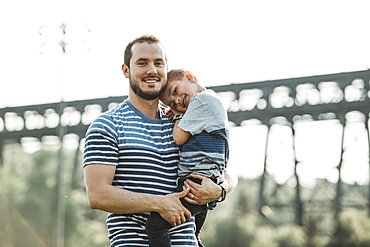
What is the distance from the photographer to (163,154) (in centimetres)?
333

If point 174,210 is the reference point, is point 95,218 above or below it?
below

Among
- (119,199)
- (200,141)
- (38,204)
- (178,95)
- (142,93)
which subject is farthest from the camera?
(38,204)

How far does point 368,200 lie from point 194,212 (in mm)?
20598

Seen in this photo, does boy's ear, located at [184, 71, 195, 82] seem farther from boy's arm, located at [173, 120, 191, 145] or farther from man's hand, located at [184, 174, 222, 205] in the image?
man's hand, located at [184, 174, 222, 205]

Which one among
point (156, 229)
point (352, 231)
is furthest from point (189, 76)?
point (352, 231)

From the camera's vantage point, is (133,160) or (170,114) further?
(170,114)

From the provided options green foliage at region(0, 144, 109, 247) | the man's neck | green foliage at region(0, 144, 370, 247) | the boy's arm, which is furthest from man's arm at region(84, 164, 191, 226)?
green foliage at region(0, 144, 109, 247)

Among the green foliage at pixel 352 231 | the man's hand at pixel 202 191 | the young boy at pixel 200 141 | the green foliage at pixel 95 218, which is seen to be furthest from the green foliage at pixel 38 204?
the man's hand at pixel 202 191

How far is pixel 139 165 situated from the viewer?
10.7 ft

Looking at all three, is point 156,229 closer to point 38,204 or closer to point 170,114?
point 170,114

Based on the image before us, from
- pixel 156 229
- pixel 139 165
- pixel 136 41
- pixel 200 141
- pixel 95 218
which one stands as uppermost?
pixel 136 41

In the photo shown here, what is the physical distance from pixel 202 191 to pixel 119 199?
0.42 metres

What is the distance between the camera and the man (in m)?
3.14

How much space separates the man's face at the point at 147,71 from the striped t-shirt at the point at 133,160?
17 cm
